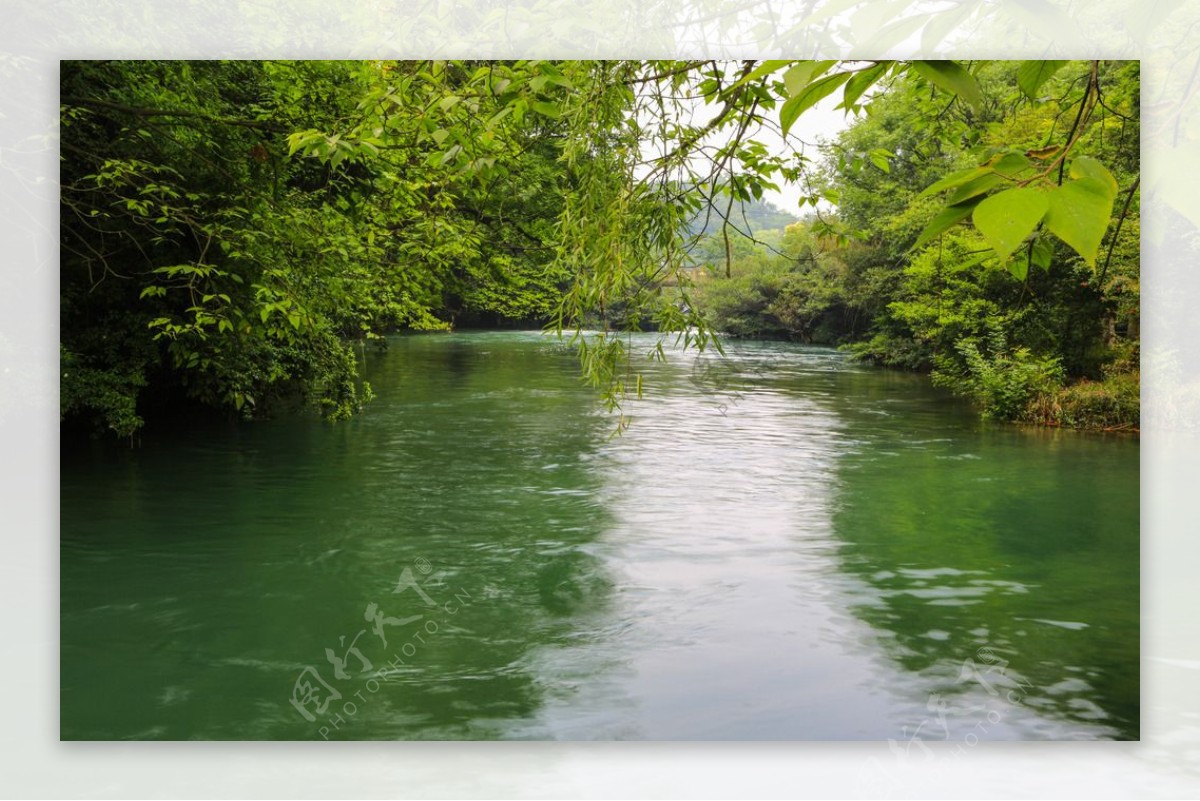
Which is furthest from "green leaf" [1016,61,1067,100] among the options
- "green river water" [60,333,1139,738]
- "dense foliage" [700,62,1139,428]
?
"dense foliage" [700,62,1139,428]

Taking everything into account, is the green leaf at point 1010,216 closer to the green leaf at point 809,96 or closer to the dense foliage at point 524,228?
the green leaf at point 809,96

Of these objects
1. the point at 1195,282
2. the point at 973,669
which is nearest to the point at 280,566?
the point at 973,669

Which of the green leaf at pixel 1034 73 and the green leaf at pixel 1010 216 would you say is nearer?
the green leaf at pixel 1010 216

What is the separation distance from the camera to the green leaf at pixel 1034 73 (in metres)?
0.76

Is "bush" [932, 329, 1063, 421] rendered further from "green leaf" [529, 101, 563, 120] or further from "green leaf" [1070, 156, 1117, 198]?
"green leaf" [1070, 156, 1117, 198]

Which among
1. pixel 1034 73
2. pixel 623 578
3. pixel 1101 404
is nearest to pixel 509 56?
pixel 1034 73

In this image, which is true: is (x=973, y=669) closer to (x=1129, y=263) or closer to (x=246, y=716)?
(x=246, y=716)

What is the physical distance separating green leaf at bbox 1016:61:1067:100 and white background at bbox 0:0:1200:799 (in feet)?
0.08

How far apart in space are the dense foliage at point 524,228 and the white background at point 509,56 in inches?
7.0

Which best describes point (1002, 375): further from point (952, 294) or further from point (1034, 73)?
point (1034, 73)

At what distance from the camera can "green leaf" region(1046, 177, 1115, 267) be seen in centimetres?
57

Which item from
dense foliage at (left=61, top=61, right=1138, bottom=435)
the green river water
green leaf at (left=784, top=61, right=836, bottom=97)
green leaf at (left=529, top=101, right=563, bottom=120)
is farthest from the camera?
the green river water

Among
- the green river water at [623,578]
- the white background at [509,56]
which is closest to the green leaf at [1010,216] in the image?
the white background at [509,56]

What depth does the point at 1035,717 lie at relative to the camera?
12.0ft
